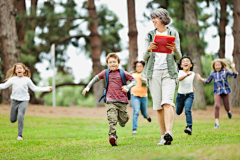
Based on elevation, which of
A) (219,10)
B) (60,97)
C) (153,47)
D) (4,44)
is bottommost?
(60,97)

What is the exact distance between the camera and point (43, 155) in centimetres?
539

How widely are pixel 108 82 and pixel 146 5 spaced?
14890 millimetres

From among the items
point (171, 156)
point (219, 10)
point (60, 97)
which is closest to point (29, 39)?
point (219, 10)

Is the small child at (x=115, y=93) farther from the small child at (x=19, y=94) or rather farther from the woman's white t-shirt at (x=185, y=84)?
the small child at (x=19, y=94)

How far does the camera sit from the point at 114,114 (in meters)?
6.30

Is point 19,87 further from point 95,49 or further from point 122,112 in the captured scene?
point 95,49

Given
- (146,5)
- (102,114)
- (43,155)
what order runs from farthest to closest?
(146,5)
(102,114)
(43,155)

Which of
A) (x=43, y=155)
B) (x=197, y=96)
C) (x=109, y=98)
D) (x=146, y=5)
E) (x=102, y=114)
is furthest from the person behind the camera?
(x=146, y=5)

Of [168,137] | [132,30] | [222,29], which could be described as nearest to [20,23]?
[132,30]

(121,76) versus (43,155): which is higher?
(121,76)

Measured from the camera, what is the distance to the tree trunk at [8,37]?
17.8 metres

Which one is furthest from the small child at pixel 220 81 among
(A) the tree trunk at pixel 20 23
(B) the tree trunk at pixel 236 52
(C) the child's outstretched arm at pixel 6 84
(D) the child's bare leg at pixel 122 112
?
(A) the tree trunk at pixel 20 23

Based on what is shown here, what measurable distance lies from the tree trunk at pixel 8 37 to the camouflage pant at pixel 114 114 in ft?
41.5

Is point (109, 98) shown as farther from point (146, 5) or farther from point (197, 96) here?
point (146, 5)
